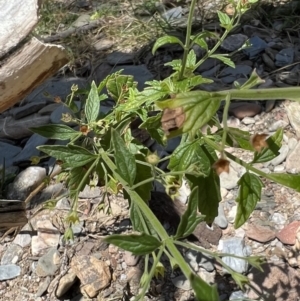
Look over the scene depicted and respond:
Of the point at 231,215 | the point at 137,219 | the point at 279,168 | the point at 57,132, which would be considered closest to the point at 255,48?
the point at 279,168

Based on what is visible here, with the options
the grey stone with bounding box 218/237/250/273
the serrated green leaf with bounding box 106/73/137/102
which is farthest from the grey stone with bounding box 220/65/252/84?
the serrated green leaf with bounding box 106/73/137/102

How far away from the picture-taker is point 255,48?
2.64m

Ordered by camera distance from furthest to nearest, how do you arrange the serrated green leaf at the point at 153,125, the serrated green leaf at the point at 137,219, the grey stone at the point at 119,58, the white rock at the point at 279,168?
1. the grey stone at the point at 119,58
2. the white rock at the point at 279,168
3. the serrated green leaf at the point at 153,125
4. the serrated green leaf at the point at 137,219

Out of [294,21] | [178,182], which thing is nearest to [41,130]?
[178,182]

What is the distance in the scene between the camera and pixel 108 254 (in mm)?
1930

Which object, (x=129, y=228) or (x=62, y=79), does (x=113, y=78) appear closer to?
(x=129, y=228)

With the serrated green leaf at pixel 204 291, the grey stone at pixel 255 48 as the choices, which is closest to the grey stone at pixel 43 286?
the serrated green leaf at pixel 204 291

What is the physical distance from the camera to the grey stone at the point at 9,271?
1.93m

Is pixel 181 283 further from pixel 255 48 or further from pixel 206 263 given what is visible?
pixel 255 48

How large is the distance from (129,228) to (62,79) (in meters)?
0.99

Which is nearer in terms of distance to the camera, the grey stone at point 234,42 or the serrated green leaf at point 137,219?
the serrated green leaf at point 137,219

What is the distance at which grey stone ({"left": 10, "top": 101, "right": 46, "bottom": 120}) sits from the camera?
257 cm

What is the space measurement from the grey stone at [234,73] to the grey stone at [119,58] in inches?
17.4

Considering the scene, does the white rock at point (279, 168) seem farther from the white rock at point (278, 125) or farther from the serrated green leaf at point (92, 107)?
the serrated green leaf at point (92, 107)
